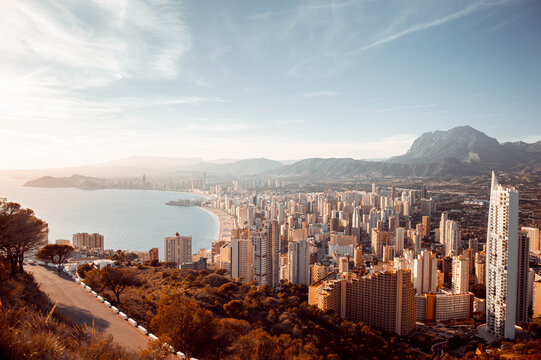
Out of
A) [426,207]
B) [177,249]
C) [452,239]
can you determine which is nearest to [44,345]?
[177,249]

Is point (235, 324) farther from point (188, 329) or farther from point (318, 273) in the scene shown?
point (318, 273)

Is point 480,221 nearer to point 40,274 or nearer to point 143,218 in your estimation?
point 40,274

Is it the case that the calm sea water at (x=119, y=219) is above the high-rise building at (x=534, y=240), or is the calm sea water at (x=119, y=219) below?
below

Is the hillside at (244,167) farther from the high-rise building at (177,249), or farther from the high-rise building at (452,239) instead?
the high-rise building at (177,249)

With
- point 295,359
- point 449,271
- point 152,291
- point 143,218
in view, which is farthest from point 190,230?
point 295,359

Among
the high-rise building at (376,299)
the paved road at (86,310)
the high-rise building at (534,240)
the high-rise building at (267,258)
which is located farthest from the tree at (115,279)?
the high-rise building at (534,240)
